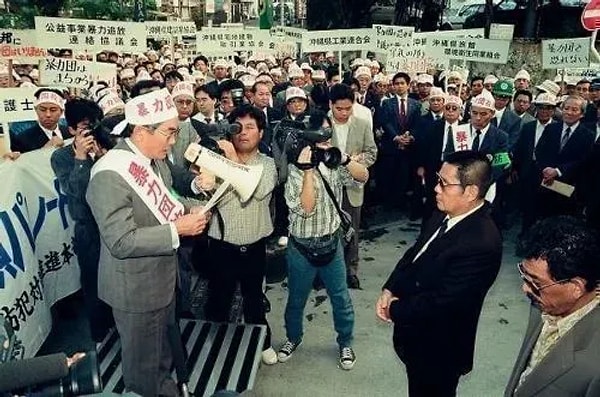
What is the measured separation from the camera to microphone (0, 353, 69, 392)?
5.82ft

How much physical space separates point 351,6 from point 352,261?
21.8 meters

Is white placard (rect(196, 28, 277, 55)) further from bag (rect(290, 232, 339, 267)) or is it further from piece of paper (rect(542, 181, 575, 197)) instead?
bag (rect(290, 232, 339, 267))

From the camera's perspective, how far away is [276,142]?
13.1 feet

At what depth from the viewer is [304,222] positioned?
3.93m

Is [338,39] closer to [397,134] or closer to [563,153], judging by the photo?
[397,134]

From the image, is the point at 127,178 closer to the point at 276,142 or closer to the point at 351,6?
the point at 276,142

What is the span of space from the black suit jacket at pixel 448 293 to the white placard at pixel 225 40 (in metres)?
8.71

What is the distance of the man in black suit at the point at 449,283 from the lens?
2.76m

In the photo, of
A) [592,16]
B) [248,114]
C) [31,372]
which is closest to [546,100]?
[592,16]

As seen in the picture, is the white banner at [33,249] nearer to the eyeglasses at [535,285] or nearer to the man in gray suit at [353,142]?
the man in gray suit at [353,142]

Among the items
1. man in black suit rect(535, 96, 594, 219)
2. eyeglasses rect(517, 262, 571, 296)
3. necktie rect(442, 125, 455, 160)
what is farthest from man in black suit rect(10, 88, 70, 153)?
man in black suit rect(535, 96, 594, 219)

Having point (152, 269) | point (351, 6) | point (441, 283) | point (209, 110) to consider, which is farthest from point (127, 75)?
point (351, 6)

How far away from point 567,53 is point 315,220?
6.19m

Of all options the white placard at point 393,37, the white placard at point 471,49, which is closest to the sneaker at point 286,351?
the white placard at point 471,49
